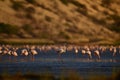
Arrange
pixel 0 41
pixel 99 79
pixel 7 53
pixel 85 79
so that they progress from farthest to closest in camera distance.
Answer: pixel 0 41 < pixel 7 53 < pixel 85 79 < pixel 99 79

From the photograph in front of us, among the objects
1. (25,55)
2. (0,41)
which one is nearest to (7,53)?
(25,55)

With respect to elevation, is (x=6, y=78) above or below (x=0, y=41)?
below

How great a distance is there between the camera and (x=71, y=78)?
2875cm

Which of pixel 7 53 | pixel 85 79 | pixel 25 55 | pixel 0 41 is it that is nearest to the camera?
pixel 85 79

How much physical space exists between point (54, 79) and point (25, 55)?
50.1 m

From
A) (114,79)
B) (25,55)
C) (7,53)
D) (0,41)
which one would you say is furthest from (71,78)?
(0,41)

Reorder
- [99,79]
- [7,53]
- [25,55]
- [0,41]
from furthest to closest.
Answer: [0,41], [7,53], [25,55], [99,79]

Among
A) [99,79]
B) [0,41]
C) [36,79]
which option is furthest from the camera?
[0,41]

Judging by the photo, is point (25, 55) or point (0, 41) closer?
point (25, 55)

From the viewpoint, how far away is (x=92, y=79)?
28266 mm

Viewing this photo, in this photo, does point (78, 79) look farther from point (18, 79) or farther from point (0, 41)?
point (0, 41)

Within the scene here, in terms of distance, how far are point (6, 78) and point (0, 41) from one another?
471ft

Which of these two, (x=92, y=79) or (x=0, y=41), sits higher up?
(x=0, y=41)

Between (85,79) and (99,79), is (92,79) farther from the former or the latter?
(85,79)
